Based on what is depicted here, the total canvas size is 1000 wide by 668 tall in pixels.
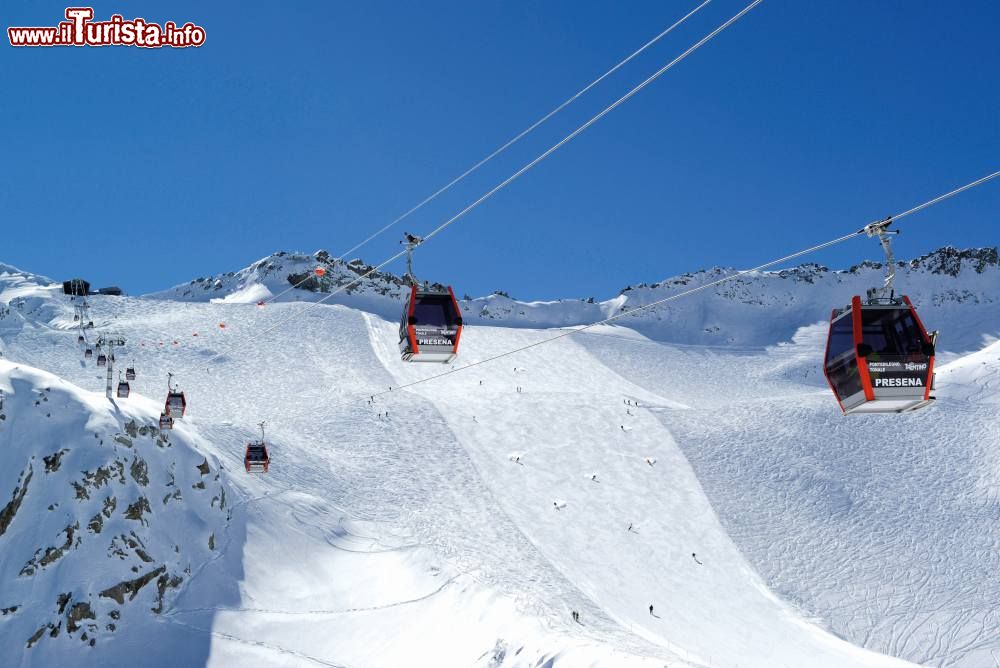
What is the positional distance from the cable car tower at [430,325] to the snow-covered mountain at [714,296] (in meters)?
80.3

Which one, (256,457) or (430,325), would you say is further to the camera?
(256,457)

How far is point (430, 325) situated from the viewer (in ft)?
59.0

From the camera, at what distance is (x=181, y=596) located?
104 feet

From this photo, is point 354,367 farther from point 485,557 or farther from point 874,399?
point 874,399

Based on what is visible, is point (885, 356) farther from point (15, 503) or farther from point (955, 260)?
point (955, 260)

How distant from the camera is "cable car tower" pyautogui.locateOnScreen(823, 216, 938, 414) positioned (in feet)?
45.1

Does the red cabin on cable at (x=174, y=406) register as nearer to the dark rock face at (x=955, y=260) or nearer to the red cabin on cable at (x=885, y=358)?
the red cabin on cable at (x=885, y=358)

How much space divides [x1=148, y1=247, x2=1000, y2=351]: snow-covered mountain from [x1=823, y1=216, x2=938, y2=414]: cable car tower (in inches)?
3363

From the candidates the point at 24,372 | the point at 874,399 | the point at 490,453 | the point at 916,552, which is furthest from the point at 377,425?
the point at 874,399

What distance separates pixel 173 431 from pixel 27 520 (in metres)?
7.94

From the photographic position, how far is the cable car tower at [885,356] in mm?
13758

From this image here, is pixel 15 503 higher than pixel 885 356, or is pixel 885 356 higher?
pixel 15 503

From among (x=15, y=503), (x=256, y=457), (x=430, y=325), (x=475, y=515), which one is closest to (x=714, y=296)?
(x=475, y=515)

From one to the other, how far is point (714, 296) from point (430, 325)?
386 ft
